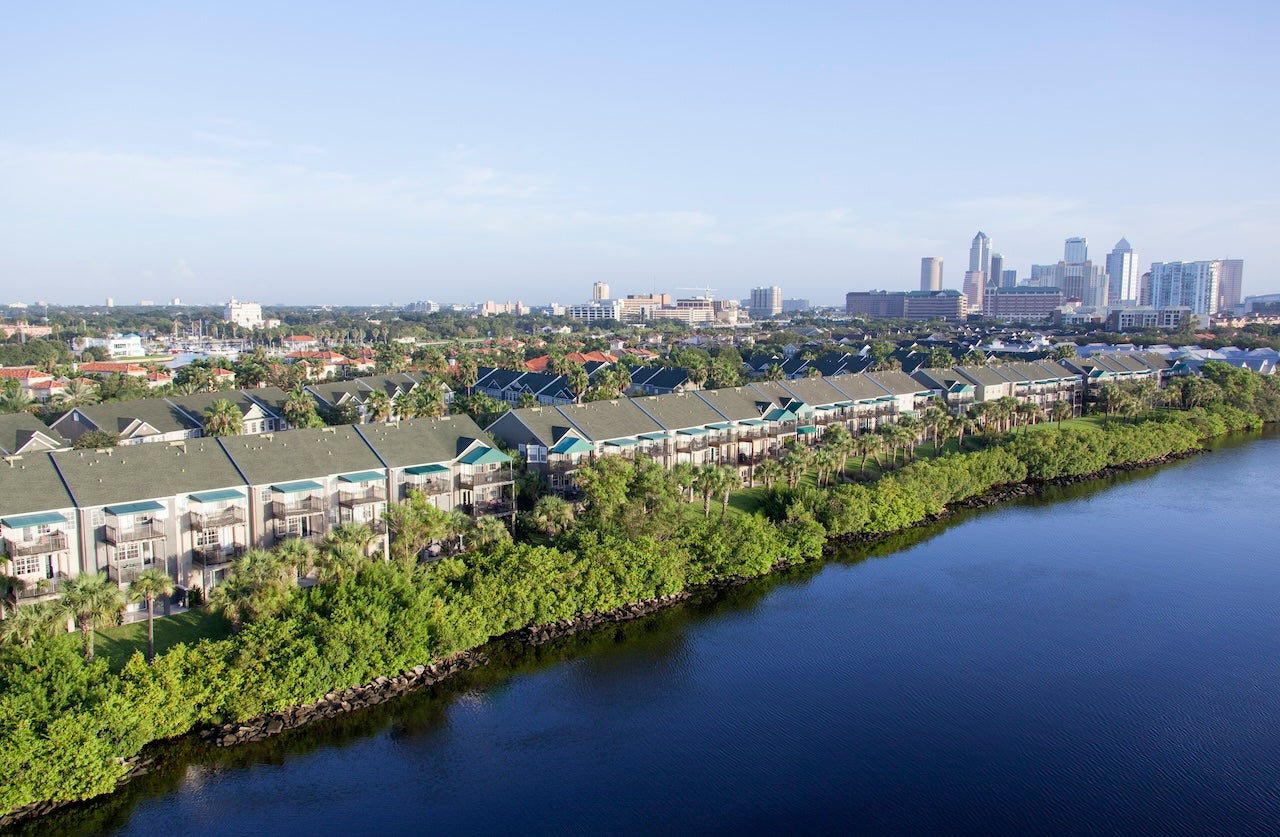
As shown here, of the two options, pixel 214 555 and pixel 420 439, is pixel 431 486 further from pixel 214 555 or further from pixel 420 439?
pixel 214 555

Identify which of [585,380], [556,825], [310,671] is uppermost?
[585,380]

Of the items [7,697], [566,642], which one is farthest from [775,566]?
[7,697]

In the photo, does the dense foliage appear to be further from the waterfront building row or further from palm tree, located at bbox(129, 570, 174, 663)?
the waterfront building row

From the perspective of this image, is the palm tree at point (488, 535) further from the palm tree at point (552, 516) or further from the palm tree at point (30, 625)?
the palm tree at point (30, 625)

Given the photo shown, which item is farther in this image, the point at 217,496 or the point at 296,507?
the point at 296,507

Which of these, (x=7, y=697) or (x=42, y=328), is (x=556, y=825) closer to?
(x=7, y=697)

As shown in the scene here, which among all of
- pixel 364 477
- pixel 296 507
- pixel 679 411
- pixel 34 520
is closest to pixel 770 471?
pixel 679 411

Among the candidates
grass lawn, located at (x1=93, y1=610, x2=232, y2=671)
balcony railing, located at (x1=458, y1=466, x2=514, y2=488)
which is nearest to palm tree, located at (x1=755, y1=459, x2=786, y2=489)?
balcony railing, located at (x1=458, y1=466, x2=514, y2=488)
